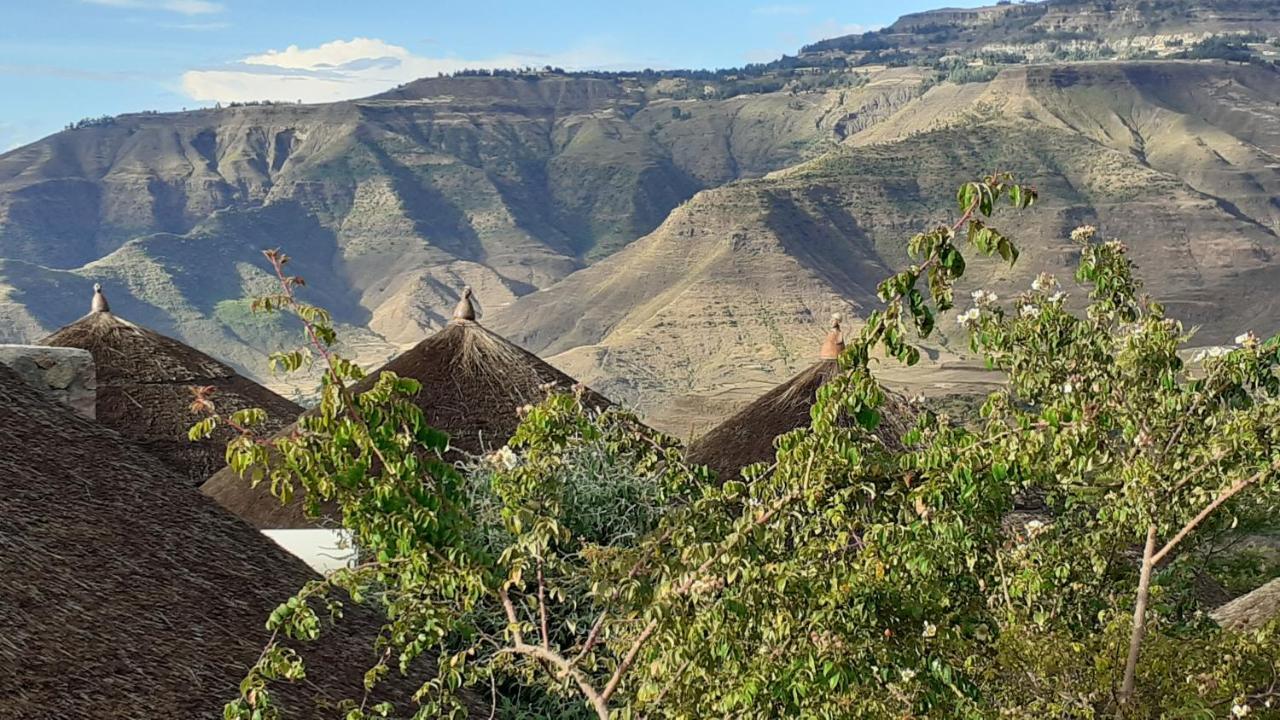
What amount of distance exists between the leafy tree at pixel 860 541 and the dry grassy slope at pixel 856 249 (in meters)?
69.6

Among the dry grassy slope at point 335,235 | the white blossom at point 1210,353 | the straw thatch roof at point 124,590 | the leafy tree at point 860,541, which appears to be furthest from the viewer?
the dry grassy slope at point 335,235

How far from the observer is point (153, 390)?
54.6ft

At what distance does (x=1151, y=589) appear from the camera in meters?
6.02

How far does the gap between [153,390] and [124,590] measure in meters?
10.4

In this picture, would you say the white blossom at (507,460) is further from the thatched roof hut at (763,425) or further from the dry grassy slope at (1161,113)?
A: the dry grassy slope at (1161,113)

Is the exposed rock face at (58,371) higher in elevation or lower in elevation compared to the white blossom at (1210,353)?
lower

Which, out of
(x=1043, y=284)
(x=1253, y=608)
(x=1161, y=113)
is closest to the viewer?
(x=1043, y=284)

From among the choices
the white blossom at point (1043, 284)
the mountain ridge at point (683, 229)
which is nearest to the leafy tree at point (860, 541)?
the white blossom at point (1043, 284)

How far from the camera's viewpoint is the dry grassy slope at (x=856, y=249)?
95.3m

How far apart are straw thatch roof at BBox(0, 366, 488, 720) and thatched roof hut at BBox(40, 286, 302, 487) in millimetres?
7772

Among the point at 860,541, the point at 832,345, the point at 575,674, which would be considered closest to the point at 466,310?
the point at 832,345

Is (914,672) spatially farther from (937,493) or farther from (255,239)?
(255,239)

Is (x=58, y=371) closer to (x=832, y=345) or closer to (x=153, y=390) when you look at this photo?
(x=832, y=345)

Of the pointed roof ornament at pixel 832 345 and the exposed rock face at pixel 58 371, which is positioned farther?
the pointed roof ornament at pixel 832 345
